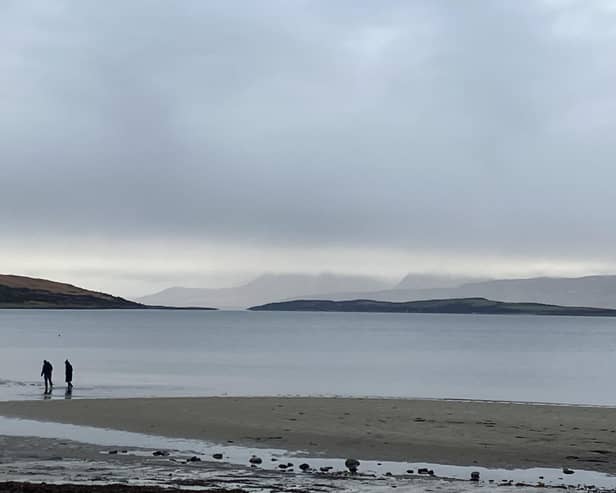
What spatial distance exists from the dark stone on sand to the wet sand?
72.9 inches

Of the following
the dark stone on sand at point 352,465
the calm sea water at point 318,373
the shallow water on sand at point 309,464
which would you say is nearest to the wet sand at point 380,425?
the shallow water on sand at point 309,464

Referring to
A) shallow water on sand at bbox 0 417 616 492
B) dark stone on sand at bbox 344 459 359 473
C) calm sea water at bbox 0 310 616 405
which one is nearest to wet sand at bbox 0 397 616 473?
shallow water on sand at bbox 0 417 616 492

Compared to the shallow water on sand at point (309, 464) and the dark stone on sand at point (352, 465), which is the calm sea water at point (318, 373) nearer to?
the shallow water on sand at point (309, 464)

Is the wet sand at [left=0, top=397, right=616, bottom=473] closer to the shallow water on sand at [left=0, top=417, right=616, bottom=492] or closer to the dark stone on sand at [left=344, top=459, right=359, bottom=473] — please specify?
the shallow water on sand at [left=0, top=417, right=616, bottom=492]

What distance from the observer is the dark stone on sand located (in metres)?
21.1

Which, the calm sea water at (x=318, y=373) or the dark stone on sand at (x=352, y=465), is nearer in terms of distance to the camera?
the dark stone on sand at (x=352, y=465)

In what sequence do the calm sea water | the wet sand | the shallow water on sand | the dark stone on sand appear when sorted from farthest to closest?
the calm sea water
the wet sand
the dark stone on sand
the shallow water on sand

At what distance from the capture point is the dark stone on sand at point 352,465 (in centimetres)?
2108

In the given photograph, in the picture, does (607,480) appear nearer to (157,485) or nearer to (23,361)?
(157,485)

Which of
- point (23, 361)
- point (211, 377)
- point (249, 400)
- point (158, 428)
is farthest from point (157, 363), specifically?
point (158, 428)

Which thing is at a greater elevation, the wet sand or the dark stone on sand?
the dark stone on sand

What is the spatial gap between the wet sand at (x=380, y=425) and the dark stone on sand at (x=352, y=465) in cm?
185

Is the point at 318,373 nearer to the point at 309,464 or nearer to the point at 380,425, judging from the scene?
the point at 380,425

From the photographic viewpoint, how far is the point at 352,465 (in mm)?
21328
